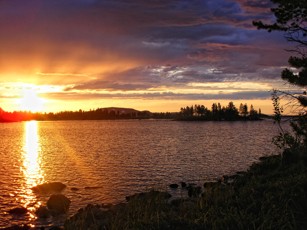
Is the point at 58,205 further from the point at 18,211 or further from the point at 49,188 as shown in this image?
the point at 49,188

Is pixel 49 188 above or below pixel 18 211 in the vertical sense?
above

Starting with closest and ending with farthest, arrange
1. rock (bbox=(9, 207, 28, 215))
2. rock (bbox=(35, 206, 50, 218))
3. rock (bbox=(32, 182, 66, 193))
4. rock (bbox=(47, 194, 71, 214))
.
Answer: rock (bbox=(35, 206, 50, 218)) < rock (bbox=(47, 194, 71, 214)) < rock (bbox=(9, 207, 28, 215)) < rock (bbox=(32, 182, 66, 193))

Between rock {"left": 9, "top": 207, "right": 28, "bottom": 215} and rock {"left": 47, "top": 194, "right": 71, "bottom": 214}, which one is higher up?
rock {"left": 47, "top": 194, "right": 71, "bottom": 214}

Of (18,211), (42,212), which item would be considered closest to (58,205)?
(42,212)

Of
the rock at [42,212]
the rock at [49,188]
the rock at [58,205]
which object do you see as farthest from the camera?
the rock at [49,188]

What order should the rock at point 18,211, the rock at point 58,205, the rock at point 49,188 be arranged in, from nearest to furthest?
the rock at point 58,205 < the rock at point 18,211 < the rock at point 49,188

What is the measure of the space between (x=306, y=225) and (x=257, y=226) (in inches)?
67.4

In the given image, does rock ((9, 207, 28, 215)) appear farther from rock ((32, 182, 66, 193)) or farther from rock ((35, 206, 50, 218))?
rock ((32, 182, 66, 193))

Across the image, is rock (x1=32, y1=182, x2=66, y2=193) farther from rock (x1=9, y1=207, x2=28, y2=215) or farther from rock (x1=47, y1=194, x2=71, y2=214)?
rock (x1=47, y1=194, x2=71, y2=214)

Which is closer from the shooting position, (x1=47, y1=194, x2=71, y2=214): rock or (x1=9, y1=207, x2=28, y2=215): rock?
(x1=47, y1=194, x2=71, y2=214): rock

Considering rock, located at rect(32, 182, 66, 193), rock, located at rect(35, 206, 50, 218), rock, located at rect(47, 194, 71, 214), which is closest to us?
rock, located at rect(35, 206, 50, 218)

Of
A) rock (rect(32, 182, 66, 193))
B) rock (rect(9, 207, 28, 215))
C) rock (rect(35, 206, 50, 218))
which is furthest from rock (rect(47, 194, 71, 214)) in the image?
rock (rect(32, 182, 66, 193))

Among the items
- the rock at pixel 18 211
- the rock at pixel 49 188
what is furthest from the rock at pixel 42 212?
the rock at pixel 49 188

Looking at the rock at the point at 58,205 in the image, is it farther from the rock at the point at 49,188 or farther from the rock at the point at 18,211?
the rock at the point at 49,188
